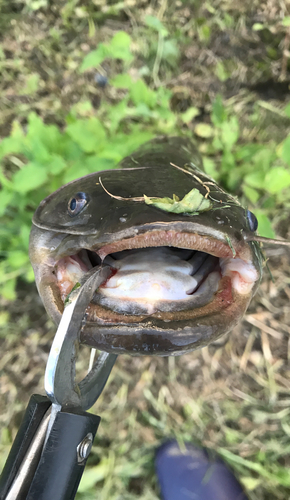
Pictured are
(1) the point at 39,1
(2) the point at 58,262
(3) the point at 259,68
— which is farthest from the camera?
(1) the point at 39,1

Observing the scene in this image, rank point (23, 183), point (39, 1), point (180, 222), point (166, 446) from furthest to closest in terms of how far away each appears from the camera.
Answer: point (39, 1) → point (166, 446) → point (23, 183) → point (180, 222)

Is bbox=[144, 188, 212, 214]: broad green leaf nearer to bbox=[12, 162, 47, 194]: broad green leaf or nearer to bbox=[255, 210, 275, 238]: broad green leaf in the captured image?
bbox=[255, 210, 275, 238]: broad green leaf

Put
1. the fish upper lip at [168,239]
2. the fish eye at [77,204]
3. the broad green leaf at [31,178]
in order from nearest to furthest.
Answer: the fish upper lip at [168,239] < the fish eye at [77,204] < the broad green leaf at [31,178]

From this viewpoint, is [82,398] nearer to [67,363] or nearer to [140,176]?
[67,363]

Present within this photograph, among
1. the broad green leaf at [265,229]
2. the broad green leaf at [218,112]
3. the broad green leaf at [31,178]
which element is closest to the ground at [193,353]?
the broad green leaf at [265,229]

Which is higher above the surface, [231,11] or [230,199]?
[231,11]

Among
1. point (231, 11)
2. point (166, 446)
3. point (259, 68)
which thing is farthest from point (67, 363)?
point (231, 11)

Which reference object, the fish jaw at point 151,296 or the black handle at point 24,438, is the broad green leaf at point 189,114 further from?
the black handle at point 24,438
